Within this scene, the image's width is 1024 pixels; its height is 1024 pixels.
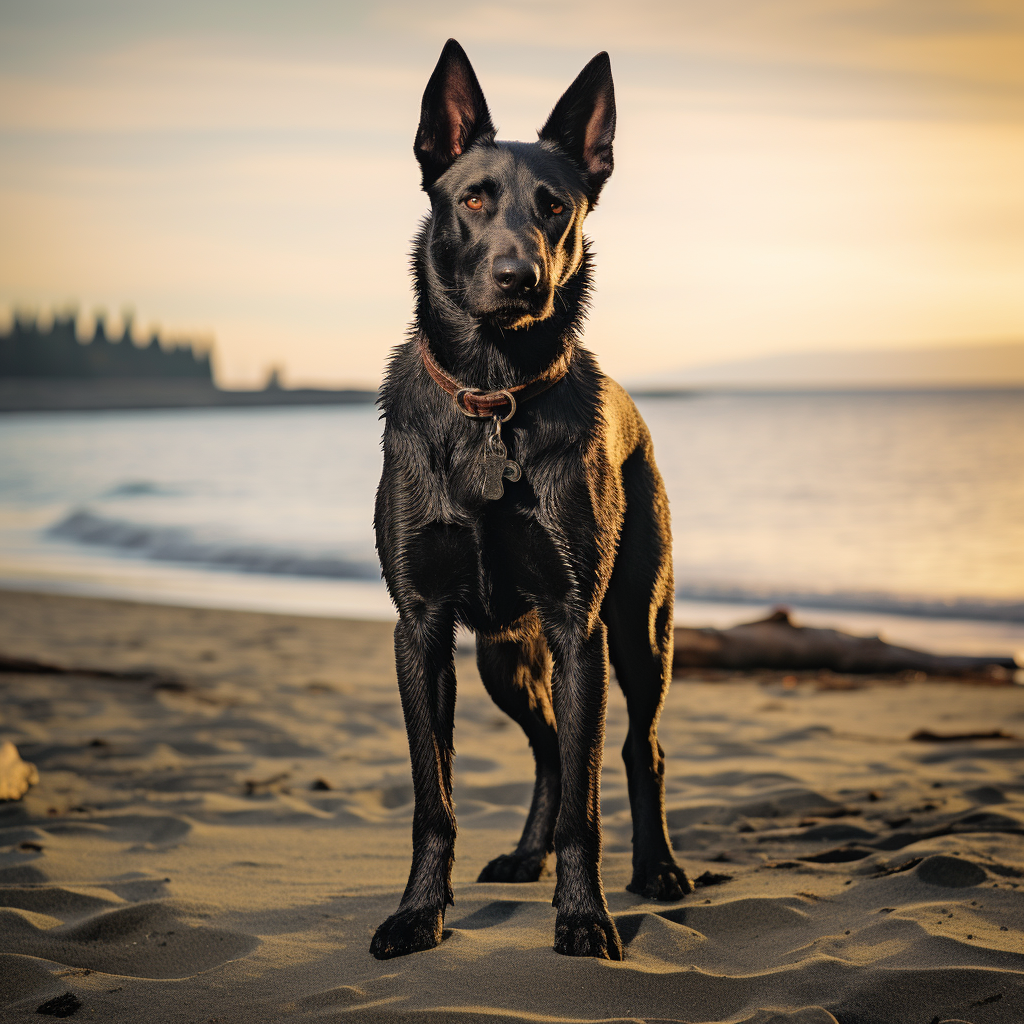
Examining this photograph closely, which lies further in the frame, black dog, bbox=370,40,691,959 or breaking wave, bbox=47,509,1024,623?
breaking wave, bbox=47,509,1024,623

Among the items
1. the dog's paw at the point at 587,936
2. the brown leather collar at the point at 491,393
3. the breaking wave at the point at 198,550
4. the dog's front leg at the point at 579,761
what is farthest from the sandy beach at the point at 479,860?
the breaking wave at the point at 198,550

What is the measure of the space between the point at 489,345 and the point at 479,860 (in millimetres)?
1989

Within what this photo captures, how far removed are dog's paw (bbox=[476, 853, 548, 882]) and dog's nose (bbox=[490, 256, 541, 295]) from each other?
1991 mm

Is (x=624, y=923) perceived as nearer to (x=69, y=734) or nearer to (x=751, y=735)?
(x=751, y=735)

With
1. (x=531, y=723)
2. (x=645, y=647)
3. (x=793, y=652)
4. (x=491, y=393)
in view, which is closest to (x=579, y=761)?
(x=645, y=647)

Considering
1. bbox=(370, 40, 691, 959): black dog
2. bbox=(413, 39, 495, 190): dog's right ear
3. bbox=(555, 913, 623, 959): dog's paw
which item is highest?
bbox=(413, 39, 495, 190): dog's right ear

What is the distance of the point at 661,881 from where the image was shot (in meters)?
3.11

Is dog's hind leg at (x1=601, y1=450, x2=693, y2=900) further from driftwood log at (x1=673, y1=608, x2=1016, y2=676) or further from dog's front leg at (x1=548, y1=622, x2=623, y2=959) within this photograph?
driftwood log at (x1=673, y1=608, x2=1016, y2=676)

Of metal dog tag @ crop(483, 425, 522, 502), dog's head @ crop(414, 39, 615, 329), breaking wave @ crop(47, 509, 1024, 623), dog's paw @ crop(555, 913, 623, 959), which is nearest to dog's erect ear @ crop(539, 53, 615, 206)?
dog's head @ crop(414, 39, 615, 329)

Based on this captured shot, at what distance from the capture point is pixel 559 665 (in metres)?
2.79

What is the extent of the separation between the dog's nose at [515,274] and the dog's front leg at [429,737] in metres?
0.95

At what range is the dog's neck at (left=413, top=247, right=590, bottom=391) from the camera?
281 cm

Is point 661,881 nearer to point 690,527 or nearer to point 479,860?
point 479,860

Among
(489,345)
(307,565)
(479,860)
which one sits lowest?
(479,860)
